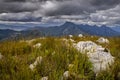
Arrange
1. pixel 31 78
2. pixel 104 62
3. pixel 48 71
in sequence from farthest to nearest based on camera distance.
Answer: pixel 104 62
pixel 48 71
pixel 31 78

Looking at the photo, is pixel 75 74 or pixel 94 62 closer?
pixel 75 74

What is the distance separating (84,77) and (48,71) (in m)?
1.26

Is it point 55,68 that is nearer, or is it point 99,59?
point 55,68

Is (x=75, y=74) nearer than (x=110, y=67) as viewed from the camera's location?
Yes

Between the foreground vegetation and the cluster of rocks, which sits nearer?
the foreground vegetation

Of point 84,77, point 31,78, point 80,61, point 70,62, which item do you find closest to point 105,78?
point 84,77

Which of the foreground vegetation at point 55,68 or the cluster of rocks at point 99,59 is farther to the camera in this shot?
the cluster of rocks at point 99,59

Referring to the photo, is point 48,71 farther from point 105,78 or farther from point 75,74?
point 105,78

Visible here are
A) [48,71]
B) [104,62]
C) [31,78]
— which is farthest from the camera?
[104,62]

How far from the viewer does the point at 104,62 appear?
8.57 meters

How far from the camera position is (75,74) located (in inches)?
289

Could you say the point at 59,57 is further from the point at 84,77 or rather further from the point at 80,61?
the point at 84,77

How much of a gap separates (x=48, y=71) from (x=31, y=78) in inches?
32.9

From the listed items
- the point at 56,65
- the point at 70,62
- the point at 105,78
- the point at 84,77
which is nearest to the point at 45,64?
the point at 56,65
